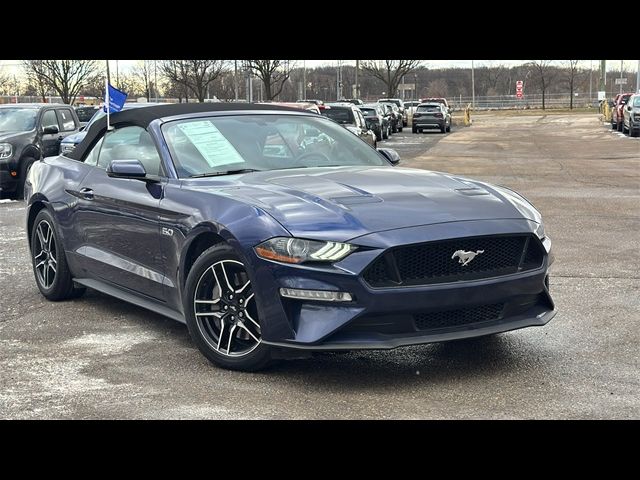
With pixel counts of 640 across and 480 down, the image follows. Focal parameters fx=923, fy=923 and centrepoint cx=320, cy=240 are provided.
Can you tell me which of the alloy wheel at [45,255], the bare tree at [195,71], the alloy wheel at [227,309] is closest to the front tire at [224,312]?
the alloy wheel at [227,309]

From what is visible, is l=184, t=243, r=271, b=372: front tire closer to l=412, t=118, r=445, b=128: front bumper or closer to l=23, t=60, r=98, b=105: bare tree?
l=412, t=118, r=445, b=128: front bumper

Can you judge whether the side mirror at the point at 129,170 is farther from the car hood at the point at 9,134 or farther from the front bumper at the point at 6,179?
the car hood at the point at 9,134

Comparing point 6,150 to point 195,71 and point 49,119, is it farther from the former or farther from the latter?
point 195,71

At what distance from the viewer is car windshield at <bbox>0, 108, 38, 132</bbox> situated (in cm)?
1714

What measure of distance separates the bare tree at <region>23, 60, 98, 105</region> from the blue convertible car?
5015cm

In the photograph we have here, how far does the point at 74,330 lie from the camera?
244 inches

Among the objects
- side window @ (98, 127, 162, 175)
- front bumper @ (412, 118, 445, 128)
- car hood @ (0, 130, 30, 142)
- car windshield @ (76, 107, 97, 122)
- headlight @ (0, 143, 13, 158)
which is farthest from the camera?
front bumper @ (412, 118, 445, 128)

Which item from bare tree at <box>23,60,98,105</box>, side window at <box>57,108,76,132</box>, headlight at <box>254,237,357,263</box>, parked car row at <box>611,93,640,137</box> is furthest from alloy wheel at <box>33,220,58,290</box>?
bare tree at <box>23,60,98,105</box>

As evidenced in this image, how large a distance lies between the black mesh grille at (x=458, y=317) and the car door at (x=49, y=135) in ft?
45.1

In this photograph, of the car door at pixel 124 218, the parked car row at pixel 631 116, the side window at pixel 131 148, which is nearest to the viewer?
the car door at pixel 124 218

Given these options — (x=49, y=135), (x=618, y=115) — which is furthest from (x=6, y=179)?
(x=618, y=115)

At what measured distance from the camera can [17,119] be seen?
57.2 feet

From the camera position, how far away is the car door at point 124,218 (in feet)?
18.9
